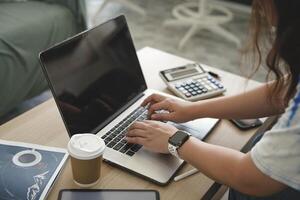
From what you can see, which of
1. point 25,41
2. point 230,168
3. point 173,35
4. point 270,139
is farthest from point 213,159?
point 173,35

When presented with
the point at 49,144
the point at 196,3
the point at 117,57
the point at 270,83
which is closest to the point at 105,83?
the point at 117,57

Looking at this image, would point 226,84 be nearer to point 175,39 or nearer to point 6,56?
point 6,56

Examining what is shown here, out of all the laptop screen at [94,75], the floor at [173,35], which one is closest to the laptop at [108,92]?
the laptop screen at [94,75]

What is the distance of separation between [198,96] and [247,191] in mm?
481

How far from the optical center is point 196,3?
348cm

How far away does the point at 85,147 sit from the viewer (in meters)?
0.76

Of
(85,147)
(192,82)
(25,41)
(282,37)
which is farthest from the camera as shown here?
(25,41)

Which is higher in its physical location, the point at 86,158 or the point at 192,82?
the point at 86,158

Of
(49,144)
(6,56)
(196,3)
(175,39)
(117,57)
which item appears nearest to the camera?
(49,144)

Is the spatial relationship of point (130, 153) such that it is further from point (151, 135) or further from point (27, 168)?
point (27, 168)

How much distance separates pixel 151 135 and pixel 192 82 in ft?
1.31

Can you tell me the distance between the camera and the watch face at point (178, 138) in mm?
814

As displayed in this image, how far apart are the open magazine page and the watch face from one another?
0.26 m

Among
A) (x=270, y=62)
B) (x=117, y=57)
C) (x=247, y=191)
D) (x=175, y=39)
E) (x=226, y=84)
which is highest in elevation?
(x=270, y=62)
